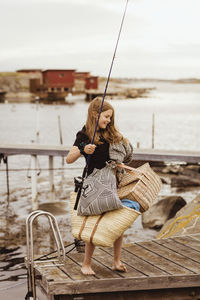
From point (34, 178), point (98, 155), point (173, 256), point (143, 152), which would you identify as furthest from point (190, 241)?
point (34, 178)

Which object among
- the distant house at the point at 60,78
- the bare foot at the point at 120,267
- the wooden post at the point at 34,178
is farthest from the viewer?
the distant house at the point at 60,78

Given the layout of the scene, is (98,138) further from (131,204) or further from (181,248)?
(181,248)

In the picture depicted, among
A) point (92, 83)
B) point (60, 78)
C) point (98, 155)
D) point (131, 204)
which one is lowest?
point (92, 83)

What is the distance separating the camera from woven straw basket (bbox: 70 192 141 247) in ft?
16.6

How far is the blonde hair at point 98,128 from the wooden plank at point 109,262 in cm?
149

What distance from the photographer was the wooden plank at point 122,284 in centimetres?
528

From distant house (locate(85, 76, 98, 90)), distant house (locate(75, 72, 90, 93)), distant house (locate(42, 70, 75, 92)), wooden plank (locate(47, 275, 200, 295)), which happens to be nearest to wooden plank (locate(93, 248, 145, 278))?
wooden plank (locate(47, 275, 200, 295))

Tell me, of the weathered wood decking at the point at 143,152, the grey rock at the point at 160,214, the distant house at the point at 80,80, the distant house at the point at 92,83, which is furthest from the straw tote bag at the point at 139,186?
the distant house at the point at 80,80

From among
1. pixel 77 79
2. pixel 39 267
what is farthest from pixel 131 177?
pixel 77 79

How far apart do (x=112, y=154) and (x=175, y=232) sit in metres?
4.06

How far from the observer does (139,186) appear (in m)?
5.37

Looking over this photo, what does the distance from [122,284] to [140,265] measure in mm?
612

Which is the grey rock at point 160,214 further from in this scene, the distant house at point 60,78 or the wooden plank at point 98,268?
the distant house at point 60,78

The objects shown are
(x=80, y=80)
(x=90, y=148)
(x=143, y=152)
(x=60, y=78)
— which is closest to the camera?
(x=90, y=148)
